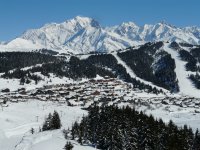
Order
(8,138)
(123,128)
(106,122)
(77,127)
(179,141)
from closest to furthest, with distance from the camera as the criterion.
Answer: (179,141)
(123,128)
(106,122)
(77,127)
(8,138)

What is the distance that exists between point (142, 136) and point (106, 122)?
19.1 m

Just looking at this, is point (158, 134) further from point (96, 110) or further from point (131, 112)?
point (96, 110)

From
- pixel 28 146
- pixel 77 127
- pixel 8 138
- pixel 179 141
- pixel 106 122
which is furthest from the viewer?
pixel 8 138

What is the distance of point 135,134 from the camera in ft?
398

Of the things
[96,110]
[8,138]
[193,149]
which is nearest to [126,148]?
[193,149]

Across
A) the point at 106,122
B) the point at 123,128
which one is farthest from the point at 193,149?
the point at 106,122

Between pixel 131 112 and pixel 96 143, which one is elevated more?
pixel 131 112

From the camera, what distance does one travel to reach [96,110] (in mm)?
151500

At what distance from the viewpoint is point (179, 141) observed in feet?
350

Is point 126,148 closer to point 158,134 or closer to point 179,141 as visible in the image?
point 158,134

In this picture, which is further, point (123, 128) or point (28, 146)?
point (28, 146)

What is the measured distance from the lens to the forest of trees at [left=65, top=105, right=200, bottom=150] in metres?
113

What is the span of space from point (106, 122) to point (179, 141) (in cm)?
3396

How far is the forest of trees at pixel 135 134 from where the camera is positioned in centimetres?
11325
